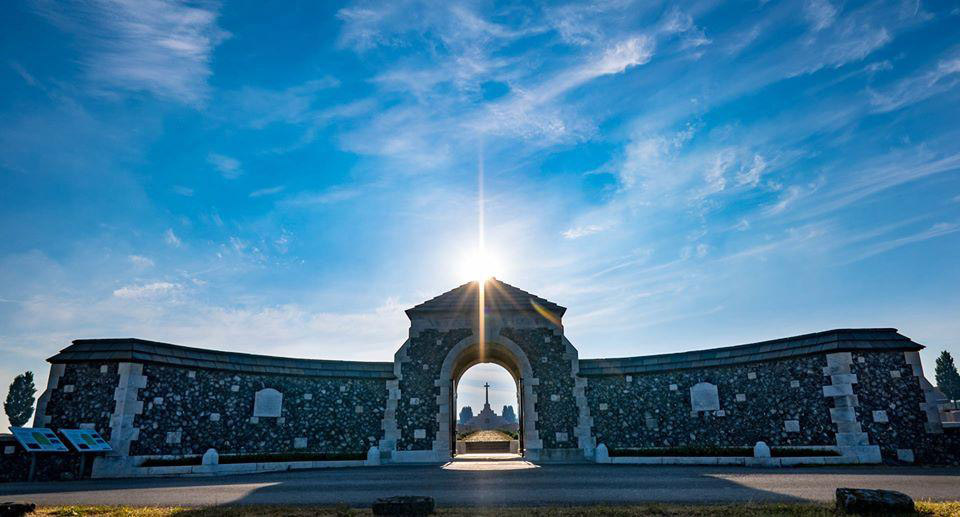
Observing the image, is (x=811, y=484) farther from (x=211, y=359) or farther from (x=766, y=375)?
(x=211, y=359)

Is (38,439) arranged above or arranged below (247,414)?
below

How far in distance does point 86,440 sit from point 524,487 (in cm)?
Result: 1297

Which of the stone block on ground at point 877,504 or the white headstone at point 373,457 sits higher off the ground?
the stone block on ground at point 877,504

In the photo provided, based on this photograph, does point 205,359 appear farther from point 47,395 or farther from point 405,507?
point 405,507

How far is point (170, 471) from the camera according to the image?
15.2m

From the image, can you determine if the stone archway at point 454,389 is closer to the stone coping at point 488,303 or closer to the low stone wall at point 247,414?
the stone coping at point 488,303

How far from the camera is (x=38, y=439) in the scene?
1430 centimetres

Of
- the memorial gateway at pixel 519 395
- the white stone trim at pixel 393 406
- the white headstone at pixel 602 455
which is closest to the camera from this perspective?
the memorial gateway at pixel 519 395

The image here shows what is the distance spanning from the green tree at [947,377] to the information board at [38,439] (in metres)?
73.1

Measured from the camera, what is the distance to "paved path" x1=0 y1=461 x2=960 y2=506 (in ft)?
28.8

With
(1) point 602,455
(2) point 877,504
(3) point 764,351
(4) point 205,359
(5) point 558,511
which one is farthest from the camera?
(4) point 205,359

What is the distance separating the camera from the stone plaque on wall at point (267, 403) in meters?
19.1

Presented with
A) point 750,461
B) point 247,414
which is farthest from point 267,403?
point 750,461

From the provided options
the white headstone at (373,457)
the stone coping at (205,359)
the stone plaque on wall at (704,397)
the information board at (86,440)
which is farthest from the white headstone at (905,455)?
the information board at (86,440)
